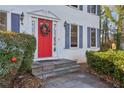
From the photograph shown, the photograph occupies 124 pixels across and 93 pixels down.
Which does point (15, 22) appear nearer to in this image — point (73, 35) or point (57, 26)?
point (57, 26)

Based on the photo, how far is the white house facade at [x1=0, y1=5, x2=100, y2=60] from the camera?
272 inches

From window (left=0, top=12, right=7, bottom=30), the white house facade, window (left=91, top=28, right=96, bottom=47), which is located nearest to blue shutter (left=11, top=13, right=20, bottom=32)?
the white house facade

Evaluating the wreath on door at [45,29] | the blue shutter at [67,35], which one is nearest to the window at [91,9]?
the blue shutter at [67,35]

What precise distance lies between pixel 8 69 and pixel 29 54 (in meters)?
1.06

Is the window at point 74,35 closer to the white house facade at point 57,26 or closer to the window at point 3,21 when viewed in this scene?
the white house facade at point 57,26

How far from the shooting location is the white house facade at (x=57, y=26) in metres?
6.90

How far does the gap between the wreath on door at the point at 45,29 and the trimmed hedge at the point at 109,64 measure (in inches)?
89.5

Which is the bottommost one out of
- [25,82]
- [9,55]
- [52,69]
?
[25,82]

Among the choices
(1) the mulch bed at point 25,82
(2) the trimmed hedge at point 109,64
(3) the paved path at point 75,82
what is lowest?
(3) the paved path at point 75,82

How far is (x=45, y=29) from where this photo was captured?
26.0 ft

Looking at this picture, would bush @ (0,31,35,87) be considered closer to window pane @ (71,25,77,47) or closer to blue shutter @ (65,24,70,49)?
blue shutter @ (65,24,70,49)

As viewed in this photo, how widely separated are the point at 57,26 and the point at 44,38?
101 centimetres

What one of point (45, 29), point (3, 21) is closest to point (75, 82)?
point (45, 29)
